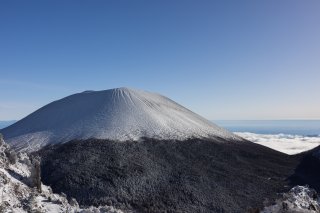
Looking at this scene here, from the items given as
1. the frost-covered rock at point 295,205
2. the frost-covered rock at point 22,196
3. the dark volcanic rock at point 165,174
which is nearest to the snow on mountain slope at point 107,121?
the dark volcanic rock at point 165,174

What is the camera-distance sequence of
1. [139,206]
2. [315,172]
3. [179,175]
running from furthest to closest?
[315,172], [179,175], [139,206]

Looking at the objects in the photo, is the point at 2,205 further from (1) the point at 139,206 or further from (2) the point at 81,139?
(2) the point at 81,139

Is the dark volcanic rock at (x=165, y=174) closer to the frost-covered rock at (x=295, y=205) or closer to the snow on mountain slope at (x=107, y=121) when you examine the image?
the snow on mountain slope at (x=107, y=121)

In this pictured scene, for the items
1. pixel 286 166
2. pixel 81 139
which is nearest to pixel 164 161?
pixel 81 139

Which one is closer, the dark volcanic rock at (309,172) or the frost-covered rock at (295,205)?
the frost-covered rock at (295,205)

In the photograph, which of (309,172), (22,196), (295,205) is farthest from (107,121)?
(295,205)
